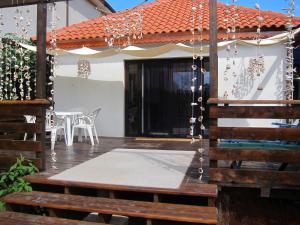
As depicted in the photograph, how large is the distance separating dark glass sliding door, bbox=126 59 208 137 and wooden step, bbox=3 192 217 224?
527 cm

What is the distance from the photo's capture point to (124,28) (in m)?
8.30

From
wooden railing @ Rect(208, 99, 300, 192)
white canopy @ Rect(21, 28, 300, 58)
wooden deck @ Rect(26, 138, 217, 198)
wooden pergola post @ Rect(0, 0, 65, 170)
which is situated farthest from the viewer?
white canopy @ Rect(21, 28, 300, 58)

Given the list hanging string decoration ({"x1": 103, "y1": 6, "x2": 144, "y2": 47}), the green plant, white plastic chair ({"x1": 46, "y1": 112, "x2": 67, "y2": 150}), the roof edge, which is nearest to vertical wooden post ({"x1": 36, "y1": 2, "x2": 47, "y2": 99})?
the green plant

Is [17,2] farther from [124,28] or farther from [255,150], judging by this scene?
[255,150]

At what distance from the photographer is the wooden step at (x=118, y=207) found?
3418 millimetres

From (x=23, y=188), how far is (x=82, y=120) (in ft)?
12.5

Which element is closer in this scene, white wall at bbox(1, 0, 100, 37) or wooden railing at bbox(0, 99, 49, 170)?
wooden railing at bbox(0, 99, 49, 170)

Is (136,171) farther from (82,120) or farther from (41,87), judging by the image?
(82,120)

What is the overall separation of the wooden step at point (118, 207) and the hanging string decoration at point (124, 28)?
502cm

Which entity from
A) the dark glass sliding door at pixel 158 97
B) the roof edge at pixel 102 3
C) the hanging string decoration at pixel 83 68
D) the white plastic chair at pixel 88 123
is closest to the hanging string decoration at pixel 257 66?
the dark glass sliding door at pixel 158 97

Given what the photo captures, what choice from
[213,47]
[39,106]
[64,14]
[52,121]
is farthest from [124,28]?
[64,14]

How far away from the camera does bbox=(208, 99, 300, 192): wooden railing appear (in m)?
3.91

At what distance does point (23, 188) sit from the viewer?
14.0ft

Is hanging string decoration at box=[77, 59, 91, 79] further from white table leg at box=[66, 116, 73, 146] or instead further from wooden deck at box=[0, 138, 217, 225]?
wooden deck at box=[0, 138, 217, 225]
